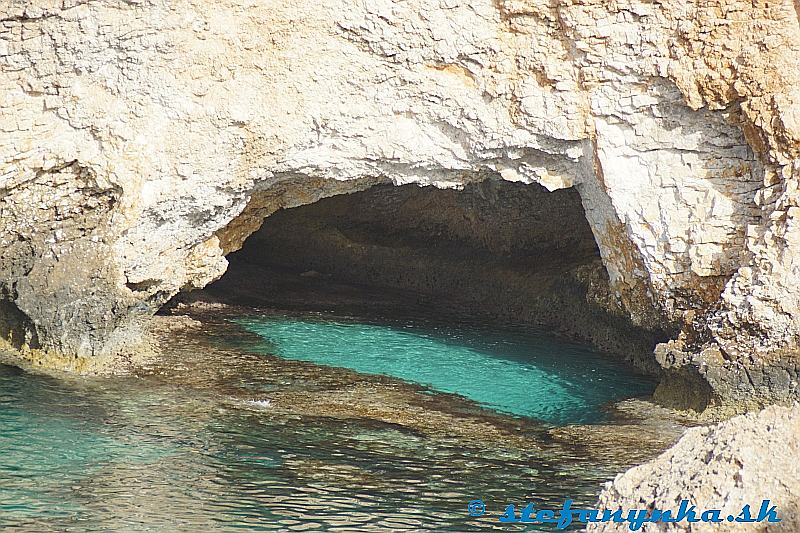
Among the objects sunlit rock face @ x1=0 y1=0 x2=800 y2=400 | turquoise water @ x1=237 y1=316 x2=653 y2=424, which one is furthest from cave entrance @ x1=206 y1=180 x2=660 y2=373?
sunlit rock face @ x1=0 y1=0 x2=800 y2=400

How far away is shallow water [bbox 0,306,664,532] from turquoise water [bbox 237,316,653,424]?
4cm

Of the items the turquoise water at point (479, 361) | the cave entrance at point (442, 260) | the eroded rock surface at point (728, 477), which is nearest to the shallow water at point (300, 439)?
the turquoise water at point (479, 361)

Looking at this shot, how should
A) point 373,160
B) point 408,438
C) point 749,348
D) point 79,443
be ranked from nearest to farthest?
point 79,443
point 408,438
point 749,348
point 373,160

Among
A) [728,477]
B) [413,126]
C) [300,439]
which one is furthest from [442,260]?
[728,477]

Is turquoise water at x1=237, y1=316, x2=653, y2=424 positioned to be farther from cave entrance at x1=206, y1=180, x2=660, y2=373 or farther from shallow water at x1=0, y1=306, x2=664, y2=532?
cave entrance at x1=206, y1=180, x2=660, y2=373

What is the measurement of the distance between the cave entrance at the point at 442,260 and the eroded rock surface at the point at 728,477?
6411mm

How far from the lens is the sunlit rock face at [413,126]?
9461 mm

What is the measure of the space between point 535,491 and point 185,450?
2.64 meters

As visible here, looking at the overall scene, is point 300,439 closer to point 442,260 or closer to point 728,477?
point 728,477

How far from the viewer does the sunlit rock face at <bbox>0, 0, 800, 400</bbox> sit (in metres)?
9.46

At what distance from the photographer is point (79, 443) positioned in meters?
8.02

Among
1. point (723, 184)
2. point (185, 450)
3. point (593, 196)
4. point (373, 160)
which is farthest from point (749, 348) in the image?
point (185, 450)

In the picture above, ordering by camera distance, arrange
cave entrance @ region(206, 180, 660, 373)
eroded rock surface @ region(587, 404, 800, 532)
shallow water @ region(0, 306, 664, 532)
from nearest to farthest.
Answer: eroded rock surface @ region(587, 404, 800, 532) < shallow water @ region(0, 306, 664, 532) < cave entrance @ region(206, 180, 660, 373)

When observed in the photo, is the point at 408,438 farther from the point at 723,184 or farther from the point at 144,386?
the point at 723,184
